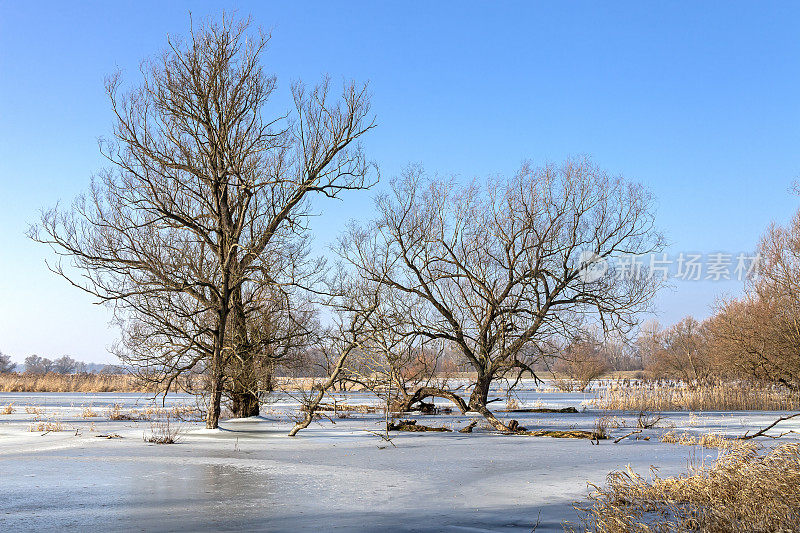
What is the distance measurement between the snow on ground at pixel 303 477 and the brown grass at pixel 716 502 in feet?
2.32

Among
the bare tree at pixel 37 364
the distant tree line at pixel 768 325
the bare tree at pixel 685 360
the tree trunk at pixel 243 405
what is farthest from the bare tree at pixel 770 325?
the bare tree at pixel 37 364

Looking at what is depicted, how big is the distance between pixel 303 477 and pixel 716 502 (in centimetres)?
579

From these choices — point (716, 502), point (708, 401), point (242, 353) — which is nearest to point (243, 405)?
point (242, 353)

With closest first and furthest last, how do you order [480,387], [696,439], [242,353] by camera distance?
[696,439] < [242,353] < [480,387]

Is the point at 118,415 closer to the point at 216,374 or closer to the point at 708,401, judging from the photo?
the point at 216,374

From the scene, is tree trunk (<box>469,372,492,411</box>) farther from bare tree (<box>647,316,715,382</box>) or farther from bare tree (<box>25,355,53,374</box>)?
bare tree (<box>25,355,53,374</box>)

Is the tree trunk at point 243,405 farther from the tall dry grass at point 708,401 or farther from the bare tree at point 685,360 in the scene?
the bare tree at point 685,360

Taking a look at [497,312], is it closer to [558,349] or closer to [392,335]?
[558,349]

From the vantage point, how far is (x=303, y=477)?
10.1 meters

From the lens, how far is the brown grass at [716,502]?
6.05 m

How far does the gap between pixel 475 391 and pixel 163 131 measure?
45.0 ft

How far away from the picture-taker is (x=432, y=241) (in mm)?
24922

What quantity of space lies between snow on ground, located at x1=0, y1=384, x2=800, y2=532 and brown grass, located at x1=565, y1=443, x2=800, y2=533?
71cm

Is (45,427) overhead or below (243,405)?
below
